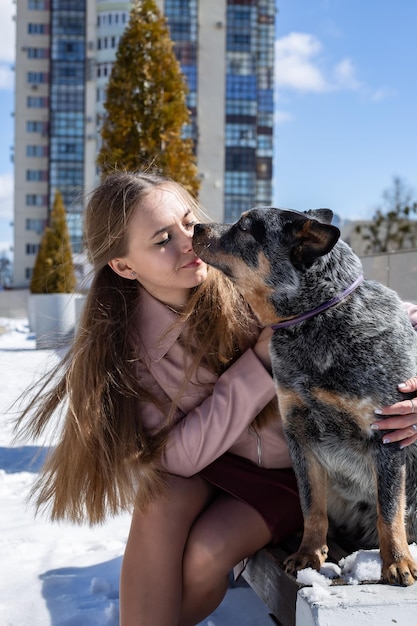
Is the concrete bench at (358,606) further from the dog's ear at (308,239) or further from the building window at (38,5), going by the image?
the building window at (38,5)

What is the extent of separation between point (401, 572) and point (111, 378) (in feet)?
3.78

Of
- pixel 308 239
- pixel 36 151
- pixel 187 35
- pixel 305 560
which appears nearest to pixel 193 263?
pixel 308 239

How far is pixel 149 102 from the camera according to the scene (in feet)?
27.5

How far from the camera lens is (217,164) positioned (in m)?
41.2

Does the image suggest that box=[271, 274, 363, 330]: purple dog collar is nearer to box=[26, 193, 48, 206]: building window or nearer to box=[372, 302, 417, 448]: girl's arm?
box=[372, 302, 417, 448]: girl's arm

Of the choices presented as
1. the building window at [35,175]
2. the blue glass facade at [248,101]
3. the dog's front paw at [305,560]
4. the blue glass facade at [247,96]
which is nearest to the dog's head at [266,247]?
the dog's front paw at [305,560]

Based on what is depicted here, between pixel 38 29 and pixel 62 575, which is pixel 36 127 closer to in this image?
pixel 38 29

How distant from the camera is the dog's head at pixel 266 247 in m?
1.74

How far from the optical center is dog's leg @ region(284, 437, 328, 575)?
174 centimetres

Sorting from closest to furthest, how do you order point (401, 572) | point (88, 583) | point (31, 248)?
point (401, 572) < point (88, 583) < point (31, 248)

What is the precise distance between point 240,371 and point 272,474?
376mm

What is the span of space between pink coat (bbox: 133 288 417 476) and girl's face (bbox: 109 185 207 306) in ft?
0.34

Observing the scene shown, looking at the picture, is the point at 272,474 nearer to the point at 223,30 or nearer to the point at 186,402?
the point at 186,402

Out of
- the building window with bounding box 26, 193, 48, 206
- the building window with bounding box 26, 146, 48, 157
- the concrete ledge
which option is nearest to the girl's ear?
the concrete ledge
